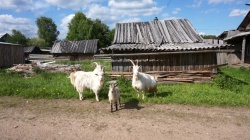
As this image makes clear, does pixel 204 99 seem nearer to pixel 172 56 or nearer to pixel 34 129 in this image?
pixel 172 56

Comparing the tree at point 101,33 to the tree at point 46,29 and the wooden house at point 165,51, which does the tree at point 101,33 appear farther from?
the wooden house at point 165,51

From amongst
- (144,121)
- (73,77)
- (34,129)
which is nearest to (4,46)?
(73,77)

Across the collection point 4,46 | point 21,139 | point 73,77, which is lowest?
point 21,139

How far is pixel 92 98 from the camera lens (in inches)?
390

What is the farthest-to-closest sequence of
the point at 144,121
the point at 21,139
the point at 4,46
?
1. the point at 4,46
2. the point at 144,121
3. the point at 21,139

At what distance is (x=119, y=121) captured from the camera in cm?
700

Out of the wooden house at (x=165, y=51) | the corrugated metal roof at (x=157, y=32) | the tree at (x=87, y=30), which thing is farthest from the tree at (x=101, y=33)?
the wooden house at (x=165, y=51)

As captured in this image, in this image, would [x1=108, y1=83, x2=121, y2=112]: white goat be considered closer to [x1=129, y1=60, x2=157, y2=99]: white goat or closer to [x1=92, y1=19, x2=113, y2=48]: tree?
[x1=129, y1=60, x2=157, y2=99]: white goat

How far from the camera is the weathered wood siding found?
1345cm

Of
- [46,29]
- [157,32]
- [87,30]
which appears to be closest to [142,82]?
[157,32]

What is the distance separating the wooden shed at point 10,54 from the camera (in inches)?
892

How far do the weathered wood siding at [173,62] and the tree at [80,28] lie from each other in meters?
59.7

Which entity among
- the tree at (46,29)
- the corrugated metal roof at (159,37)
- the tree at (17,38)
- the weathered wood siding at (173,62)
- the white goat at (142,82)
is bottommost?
the white goat at (142,82)

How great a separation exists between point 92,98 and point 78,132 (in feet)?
12.6
